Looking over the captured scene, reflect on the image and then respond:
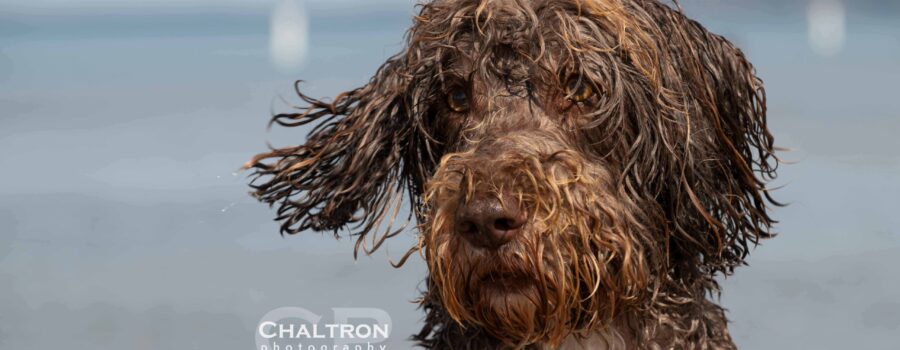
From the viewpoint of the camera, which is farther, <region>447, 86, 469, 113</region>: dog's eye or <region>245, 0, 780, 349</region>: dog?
<region>447, 86, 469, 113</region>: dog's eye

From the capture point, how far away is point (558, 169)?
4.32 m

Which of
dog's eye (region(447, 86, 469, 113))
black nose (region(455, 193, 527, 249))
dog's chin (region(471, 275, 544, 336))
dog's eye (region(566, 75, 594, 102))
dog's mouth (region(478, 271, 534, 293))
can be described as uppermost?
dog's eye (region(566, 75, 594, 102))

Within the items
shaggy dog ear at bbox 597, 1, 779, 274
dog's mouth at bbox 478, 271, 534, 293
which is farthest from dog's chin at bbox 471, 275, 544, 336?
shaggy dog ear at bbox 597, 1, 779, 274

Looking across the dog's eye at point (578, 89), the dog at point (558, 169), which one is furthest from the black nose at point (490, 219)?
the dog's eye at point (578, 89)

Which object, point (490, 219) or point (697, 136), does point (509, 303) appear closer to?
point (490, 219)

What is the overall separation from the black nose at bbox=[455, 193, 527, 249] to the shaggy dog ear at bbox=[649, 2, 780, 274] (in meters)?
0.83

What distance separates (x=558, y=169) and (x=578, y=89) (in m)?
0.39

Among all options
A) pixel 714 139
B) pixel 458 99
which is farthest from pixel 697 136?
pixel 458 99

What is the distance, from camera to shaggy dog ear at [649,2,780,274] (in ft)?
15.6

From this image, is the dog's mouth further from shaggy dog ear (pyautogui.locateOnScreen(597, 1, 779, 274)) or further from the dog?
shaggy dog ear (pyautogui.locateOnScreen(597, 1, 779, 274))

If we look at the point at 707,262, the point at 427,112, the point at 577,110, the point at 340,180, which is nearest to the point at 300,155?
the point at 340,180

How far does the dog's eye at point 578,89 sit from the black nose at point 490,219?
0.63 meters

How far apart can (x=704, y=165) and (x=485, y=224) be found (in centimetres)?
108

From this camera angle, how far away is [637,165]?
15.1ft
